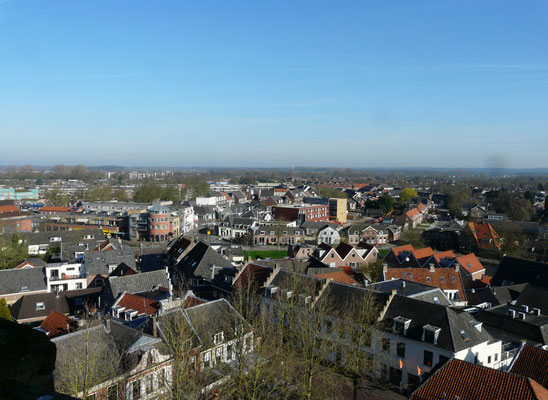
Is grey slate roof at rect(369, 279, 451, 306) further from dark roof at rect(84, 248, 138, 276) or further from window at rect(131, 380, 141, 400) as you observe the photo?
dark roof at rect(84, 248, 138, 276)

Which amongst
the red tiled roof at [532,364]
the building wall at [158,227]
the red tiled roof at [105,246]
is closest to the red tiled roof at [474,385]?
the red tiled roof at [532,364]

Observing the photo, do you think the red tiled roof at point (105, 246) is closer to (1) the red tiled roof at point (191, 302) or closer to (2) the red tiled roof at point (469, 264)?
(1) the red tiled roof at point (191, 302)

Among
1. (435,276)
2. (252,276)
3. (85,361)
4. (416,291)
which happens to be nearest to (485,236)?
(435,276)

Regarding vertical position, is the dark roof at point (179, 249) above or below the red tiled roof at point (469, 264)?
above

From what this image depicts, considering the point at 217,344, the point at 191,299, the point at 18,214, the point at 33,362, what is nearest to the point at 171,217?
the point at 18,214

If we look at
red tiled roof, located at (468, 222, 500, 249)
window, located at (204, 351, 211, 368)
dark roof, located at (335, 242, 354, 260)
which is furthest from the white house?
window, located at (204, 351, 211, 368)

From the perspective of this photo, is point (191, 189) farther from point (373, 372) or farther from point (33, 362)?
point (33, 362)
